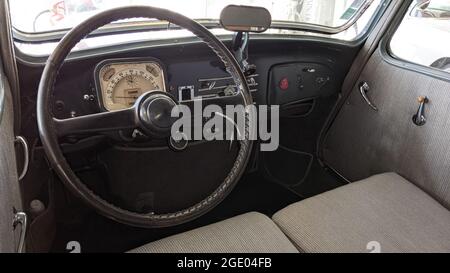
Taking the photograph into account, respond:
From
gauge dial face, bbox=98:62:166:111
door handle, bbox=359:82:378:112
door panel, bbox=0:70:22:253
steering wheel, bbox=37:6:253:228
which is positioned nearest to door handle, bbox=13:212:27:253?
door panel, bbox=0:70:22:253

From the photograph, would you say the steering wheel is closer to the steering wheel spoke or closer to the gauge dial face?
the steering wheel spoke

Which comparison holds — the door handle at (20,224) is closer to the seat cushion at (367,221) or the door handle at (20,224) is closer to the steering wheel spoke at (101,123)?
the steering wheel spoke at (101,123)

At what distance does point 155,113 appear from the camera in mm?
979

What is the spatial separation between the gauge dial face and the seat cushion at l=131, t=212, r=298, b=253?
46 centimetres

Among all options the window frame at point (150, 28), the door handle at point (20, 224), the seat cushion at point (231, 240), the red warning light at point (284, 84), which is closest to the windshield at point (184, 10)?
the window frame at point (150, 28)

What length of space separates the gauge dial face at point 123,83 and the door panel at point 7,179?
0.95 ft

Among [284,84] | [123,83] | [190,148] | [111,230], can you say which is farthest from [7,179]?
[284,84]

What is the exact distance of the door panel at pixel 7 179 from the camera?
2.48ft

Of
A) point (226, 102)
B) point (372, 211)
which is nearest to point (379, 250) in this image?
point (372, 211)

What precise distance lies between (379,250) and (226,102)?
633mm

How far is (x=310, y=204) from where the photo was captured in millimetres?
1232

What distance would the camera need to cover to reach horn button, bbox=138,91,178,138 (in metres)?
0.97

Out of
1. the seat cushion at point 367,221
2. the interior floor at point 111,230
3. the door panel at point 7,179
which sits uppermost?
the door panel at point 7,179
